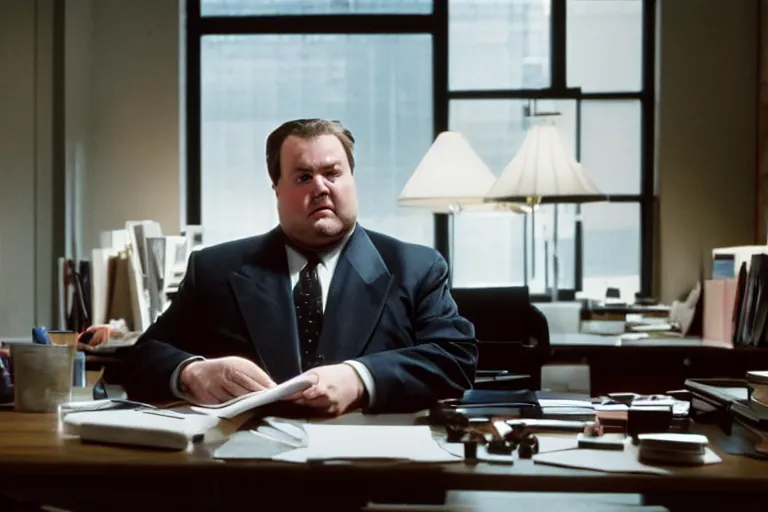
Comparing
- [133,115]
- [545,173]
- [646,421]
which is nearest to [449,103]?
[545,173]

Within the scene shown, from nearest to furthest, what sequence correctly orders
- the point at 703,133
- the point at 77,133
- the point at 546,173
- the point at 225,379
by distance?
the point at 225,379 < the point at 546,173 < the point at 77,133 < the point at 703,133

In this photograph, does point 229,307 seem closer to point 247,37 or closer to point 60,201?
point 60,201

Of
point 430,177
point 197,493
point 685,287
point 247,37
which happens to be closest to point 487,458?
point 197,493

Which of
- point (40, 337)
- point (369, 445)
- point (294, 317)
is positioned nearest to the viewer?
point (369, 445)

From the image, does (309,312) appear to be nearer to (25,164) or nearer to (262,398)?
(262,398)

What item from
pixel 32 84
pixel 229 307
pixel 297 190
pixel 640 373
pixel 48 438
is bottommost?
pixel 640 373


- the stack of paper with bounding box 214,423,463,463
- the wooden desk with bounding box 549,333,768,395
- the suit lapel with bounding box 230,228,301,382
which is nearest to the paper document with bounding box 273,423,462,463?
the stack of paper with bounding box 214,423,463,463

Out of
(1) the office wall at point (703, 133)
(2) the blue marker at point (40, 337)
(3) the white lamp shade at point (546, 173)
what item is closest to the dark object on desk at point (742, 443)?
(2) the blue marker at point (40, 337)

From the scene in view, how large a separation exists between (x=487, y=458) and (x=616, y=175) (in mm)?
3832

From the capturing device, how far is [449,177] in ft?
12.7

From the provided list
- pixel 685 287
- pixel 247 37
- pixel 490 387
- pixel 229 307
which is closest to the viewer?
pixel 229 307

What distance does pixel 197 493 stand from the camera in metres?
1.43

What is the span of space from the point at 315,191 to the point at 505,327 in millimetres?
1356

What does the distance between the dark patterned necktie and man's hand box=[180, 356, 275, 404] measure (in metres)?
0.24
